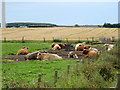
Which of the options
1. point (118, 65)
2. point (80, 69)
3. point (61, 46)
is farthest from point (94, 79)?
point (61, 46)

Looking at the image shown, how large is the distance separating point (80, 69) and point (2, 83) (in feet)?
8.98

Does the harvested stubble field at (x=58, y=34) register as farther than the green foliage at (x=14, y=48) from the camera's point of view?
Yes

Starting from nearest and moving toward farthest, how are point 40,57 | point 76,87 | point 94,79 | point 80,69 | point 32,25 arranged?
point 76,87 < point 94,79 < point 80,69 < point 40,57 < point 32,25

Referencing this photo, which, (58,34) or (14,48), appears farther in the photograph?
(58,34)

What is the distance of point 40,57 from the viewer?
50.8 ft

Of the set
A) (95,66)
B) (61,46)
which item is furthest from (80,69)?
(61,46)

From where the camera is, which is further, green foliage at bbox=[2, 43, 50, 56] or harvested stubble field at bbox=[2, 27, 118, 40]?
harvested stubble field at bbox=[2, 27, 118, 40]

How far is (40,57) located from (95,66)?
6360 millimetres

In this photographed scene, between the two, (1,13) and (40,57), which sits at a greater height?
(1,13)

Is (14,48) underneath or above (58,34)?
underneath

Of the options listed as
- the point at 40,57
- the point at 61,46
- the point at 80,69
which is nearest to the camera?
the point at 80,69

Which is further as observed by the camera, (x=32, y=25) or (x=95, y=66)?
(x=32, y=25)

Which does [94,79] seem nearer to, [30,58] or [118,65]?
[118,65]

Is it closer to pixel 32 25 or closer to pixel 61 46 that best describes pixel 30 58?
pixel 61 46
